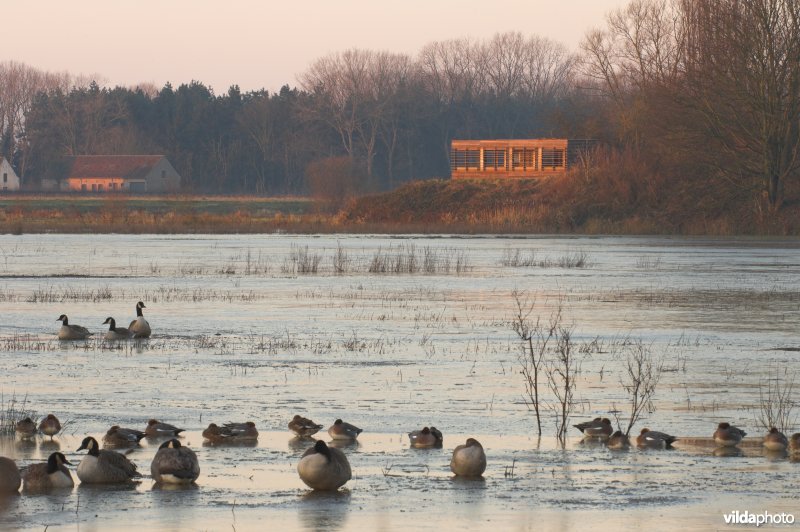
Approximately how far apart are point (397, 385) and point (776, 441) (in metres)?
6.19

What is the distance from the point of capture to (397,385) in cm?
1862

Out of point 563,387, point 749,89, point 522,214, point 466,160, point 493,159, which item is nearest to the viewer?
point 563,387

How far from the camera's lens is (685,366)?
20.6 metres

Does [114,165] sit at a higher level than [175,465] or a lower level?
higher

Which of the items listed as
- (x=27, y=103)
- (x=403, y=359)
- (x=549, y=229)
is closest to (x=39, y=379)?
(x=403, y=359)

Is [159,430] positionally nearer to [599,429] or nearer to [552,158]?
[599,429]

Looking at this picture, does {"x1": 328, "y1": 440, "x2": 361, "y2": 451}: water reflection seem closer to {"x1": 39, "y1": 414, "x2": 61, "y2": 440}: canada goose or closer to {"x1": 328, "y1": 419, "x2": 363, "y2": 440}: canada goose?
{"x1": 328, "y1": 419, "x2": 363, "y2": 440}: canada goose

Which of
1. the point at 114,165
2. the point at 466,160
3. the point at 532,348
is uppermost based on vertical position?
the point at 114,165

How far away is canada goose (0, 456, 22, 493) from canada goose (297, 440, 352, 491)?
99.3 inches

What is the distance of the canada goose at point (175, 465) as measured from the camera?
40.0 feet

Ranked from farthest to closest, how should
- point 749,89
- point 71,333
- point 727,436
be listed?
point 749,89 → point 71,333 → point 727,436

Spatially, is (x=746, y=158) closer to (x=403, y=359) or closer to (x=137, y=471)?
(x=403, y=359)

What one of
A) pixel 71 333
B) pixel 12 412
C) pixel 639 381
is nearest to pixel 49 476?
pixel 12 412

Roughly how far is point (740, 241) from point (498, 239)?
38.4 feet
